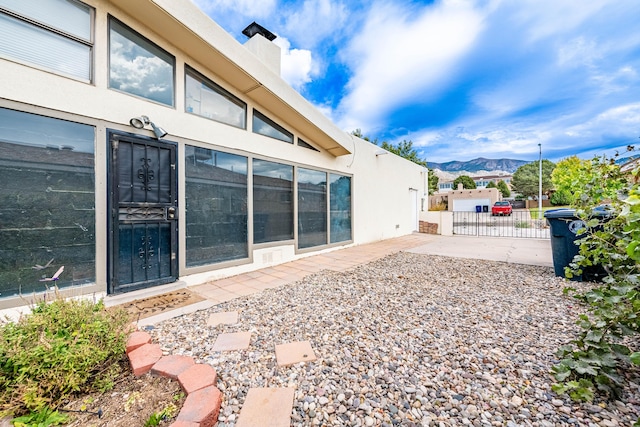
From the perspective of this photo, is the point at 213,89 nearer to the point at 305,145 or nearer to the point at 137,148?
the point at 137,148

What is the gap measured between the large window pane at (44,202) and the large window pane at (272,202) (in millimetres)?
2621

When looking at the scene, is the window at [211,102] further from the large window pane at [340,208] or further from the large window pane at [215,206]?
the large window pane at [340,208]

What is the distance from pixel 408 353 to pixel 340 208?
577cm

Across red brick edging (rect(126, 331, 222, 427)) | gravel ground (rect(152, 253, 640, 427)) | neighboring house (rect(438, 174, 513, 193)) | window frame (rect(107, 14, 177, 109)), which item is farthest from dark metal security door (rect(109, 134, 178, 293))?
neighboring house (rect(438, 174, 513, 193))

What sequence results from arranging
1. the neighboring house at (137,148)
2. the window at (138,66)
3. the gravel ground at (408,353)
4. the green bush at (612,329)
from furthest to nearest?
the window at (138,66), the neighboring house at (137,148), the gravel ground at (408,353), the green bush at (612,329)

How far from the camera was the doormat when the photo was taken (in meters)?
3.23

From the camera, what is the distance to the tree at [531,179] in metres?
42.9

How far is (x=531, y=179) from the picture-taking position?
144 ft

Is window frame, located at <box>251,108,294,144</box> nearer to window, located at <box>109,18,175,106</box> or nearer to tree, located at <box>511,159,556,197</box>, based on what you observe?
window, located at <box>109,18,175,106</box>

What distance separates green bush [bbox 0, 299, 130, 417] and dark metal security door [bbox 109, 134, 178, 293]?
1702 mm

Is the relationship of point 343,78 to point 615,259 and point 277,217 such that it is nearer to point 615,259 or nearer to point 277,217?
point 277,217

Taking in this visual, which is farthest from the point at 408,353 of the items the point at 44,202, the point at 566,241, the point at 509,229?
the point at 509,229

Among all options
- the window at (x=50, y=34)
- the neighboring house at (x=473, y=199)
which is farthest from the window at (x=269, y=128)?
the neighboring house at (x=473, y=199)

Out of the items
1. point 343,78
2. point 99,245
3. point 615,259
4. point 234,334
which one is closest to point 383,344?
point 234,334
